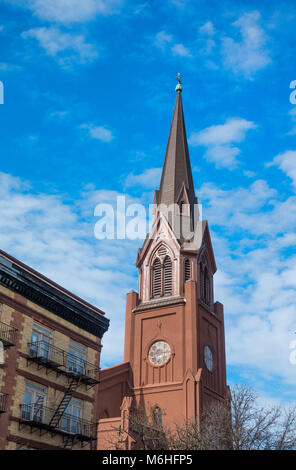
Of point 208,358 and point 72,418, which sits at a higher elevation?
point 208,358

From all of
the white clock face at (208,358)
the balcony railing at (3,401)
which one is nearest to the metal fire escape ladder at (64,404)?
the balcony railing at (3,401)

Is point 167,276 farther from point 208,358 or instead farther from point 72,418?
point 72,418

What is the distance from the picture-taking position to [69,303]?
33.5 meters

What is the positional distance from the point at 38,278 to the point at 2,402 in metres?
6.59

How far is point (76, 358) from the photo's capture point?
110 ft

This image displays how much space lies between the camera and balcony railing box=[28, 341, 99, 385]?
30.4 meters

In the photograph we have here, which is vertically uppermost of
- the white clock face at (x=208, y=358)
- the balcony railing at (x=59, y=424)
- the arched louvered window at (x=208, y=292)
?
the arched louvered window at (x=208, y=292)

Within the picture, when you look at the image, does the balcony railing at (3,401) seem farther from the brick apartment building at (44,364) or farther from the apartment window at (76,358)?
the apartment window at (76,358)

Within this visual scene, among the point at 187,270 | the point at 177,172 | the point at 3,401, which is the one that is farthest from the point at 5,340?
the point at 177,172

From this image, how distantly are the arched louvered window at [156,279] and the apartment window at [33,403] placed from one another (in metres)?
26.8

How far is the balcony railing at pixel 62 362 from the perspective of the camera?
3039 cm

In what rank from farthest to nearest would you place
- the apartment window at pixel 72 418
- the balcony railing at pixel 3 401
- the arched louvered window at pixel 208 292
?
the arched louvered window at pixel 208 292 → the apartment window at pixel 72 418 → the balcony railing at pixel 3 401

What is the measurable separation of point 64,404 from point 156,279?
2675 centimetres
